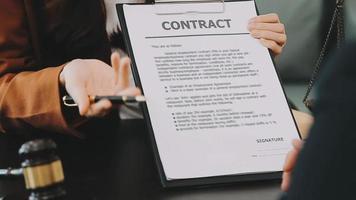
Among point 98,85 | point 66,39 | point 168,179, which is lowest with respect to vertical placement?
point 168,179

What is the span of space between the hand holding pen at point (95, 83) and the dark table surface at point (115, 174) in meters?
0.09

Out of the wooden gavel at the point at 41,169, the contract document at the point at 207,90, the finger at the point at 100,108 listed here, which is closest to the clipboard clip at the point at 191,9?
the contract document at the point at 207,90

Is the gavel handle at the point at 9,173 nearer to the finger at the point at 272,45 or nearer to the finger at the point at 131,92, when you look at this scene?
the finger at the point at 131,92

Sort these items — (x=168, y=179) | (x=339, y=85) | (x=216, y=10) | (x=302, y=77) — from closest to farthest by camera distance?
(x=339, y=85) < (x=168, y=179) < (x=216, y=10) < (x=302, y=77)

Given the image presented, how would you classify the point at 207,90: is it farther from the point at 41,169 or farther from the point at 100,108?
the point at 41,169

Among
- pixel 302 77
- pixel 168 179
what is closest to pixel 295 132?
pixel 168 179

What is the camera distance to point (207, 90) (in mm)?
730

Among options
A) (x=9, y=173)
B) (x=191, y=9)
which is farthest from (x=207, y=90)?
(x=9, y=173)

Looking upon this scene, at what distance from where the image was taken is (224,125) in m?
0.71

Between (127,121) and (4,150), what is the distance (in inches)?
8.9

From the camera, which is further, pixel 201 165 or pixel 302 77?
pixel 302 77

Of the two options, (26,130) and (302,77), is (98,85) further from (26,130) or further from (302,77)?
(302,77)

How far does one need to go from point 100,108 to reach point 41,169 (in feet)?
0.42

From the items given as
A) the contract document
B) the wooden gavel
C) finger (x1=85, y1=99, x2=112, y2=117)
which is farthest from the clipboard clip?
the wooden gavel
